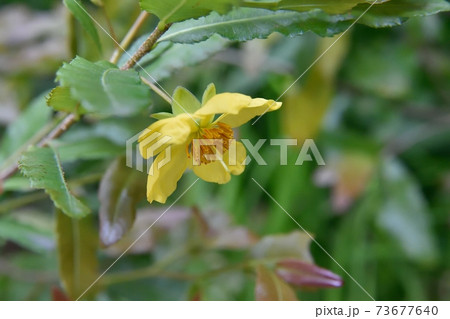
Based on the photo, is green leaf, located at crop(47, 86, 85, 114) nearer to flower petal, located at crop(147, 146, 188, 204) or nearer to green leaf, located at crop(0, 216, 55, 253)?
flower petal, located at crop(147, 146, 188, 204)

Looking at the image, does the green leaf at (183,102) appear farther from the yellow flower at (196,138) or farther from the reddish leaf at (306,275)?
the reddish leaf at (306,275)

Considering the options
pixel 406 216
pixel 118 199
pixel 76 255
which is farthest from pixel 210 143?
pixel 406 216

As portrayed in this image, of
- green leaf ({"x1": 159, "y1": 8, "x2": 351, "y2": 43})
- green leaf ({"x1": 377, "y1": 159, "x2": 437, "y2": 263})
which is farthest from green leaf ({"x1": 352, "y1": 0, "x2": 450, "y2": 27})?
green leaf ({"x1": 377, "y1": 159, "x2": 437, "y2": 263})

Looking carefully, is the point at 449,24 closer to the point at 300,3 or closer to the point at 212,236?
the point at 212,236

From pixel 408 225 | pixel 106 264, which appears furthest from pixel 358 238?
pixel 106 264

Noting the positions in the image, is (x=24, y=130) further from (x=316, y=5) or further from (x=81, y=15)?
(x=316, y=5)

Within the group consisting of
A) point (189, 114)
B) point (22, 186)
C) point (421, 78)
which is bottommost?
point (421, 78)
